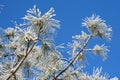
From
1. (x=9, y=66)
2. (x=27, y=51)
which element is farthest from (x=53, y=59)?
(x=27, y=51)

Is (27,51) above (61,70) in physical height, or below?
below

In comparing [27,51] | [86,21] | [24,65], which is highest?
[86,21]

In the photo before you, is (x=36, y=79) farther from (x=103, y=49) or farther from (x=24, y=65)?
(x=103, y=49)

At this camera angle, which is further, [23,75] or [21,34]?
[23,75]

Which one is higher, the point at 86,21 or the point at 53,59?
the point at 86,21

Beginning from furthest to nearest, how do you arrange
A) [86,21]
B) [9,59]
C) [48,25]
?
[9,59] < [86,21] < [48,25]

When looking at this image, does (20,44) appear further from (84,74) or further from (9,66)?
(84,74)

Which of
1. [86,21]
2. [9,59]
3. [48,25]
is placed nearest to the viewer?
[48,25]

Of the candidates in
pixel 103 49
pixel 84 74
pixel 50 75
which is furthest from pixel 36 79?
pixel 103 49

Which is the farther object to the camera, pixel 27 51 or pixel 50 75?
pixel 50 75
